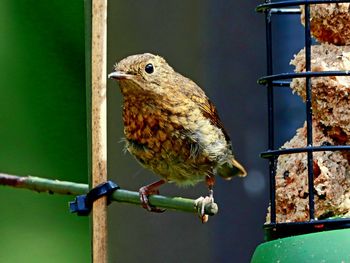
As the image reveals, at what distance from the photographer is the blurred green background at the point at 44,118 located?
8.55 metres

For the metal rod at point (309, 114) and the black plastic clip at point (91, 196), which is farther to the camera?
the metal rod at point (309, 114)

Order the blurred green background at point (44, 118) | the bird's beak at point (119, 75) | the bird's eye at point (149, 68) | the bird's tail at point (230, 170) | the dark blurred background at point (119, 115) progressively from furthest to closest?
the blurred green background at point (44, 118)
the dark blurred background at point (119, 115)
the bird's tail at point (230, 170)
the bird's eye at point (149, 68)
the bird's beak at point (119, 75)

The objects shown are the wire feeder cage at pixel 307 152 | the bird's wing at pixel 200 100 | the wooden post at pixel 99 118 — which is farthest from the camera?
the bird's wing at pixel 200 100

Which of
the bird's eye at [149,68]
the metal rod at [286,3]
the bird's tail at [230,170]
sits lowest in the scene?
the bird's tail at [230,170]

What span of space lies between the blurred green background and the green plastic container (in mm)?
3937

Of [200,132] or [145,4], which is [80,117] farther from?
[200,132]

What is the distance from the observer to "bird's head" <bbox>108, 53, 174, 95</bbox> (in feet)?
18.6

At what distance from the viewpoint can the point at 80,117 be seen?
879 centimetres

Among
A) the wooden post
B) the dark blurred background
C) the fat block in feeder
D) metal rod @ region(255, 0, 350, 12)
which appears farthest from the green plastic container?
the dark blurred background

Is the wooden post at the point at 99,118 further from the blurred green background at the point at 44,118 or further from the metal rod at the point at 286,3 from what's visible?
the blurred green background at the point at 44,118

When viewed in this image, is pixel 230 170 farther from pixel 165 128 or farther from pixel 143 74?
pixel 143 74

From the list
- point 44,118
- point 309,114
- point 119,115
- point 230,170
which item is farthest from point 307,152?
point 44,118

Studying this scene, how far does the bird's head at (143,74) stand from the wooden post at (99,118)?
3.37ft

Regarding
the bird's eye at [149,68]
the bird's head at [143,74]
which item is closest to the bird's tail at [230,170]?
the bird's head at [143,74]
